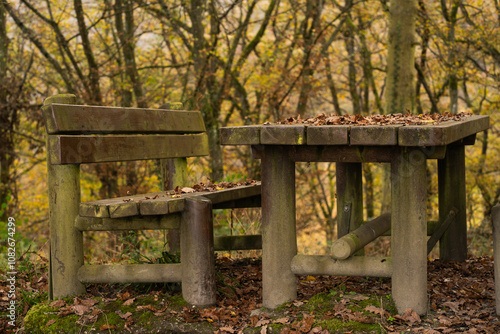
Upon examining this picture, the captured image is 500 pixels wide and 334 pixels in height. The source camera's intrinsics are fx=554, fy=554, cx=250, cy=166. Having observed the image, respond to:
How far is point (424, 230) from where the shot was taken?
341cm

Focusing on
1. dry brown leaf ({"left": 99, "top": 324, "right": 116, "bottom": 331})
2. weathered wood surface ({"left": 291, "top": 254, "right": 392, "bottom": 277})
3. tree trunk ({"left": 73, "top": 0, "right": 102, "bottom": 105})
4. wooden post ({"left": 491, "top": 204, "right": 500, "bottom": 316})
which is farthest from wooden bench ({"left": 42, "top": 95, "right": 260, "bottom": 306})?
tree trunk ({"left": 73, "top": 0, "right": 102, "bottom": 105})

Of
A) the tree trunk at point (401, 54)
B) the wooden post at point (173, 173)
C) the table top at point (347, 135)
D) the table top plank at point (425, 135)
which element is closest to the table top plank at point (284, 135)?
the table top at point (347, 135)

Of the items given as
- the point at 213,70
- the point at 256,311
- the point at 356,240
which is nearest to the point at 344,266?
the point at 356,240

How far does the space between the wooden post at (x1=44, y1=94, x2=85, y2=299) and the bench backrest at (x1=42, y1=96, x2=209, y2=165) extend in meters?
0.13

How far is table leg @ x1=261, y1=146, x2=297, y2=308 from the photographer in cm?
360

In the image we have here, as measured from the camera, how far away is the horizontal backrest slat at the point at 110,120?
3693 millimetres

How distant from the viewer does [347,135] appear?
3248 mm

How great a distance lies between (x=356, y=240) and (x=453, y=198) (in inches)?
65.2

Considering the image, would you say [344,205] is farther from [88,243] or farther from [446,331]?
[88,243]

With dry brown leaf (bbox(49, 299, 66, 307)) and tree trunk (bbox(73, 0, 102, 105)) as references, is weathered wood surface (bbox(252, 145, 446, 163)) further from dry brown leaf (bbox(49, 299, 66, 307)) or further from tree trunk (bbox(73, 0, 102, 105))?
tree trunk (bbox(73, 0, 102, 105))

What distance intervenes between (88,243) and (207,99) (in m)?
3.22

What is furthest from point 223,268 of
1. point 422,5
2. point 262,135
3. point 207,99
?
point 422,5

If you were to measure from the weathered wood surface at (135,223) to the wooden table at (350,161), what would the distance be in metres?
0.62

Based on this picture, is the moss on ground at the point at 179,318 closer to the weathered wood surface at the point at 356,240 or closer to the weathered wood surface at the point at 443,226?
the weathered wood surface at the point at 356,240
